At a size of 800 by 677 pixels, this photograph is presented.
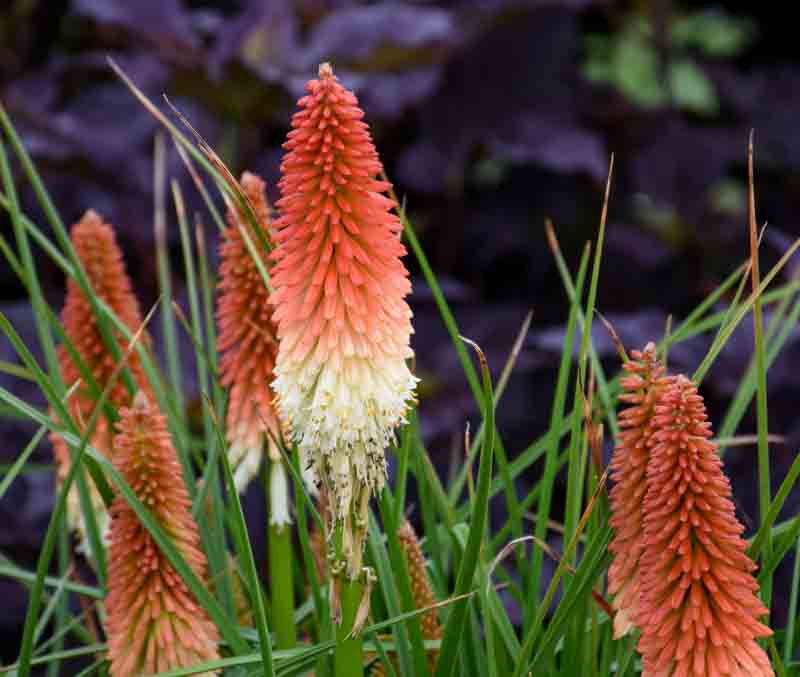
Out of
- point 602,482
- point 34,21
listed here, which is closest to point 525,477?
point 602,482

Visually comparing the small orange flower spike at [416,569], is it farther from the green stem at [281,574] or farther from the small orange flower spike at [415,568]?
the green stem at [281,574]

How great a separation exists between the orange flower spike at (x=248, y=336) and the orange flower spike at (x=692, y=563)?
0.84m

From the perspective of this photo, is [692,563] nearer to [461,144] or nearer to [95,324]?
[95,324]

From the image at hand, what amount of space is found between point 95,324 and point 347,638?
1.11 metres

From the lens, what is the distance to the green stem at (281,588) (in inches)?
93.3

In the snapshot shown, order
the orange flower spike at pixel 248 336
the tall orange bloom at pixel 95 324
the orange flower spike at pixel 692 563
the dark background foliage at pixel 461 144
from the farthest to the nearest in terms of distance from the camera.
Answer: the dark background foliage at pixel 461 144 → the tall orange bloom at pixel 95 324 → the orange flower spike at pixel 248 336 → the orange flower spike at pixel 692 563

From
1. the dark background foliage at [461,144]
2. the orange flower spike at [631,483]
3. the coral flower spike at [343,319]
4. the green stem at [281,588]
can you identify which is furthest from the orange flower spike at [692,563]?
the dark background foliage at [461,144]

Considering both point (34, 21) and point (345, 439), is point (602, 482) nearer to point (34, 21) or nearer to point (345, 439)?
point (345, 439)

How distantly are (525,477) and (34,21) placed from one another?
142 inches

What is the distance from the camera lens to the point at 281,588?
236cm

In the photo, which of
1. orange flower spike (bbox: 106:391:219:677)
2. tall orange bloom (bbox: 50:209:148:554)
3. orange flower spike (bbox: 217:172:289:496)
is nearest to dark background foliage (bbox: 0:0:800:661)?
tall orange bloom (bbox: 50:209:148:554)

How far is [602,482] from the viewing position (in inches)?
78.6

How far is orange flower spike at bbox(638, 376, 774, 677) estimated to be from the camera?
1.78m

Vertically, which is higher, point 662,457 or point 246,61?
point 246,61
